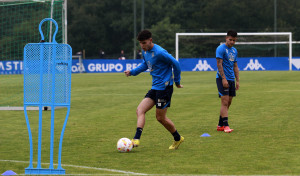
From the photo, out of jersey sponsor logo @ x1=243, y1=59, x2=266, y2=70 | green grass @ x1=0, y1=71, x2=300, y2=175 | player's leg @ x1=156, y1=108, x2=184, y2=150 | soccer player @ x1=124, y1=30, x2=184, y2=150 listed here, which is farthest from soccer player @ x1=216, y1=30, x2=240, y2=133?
jersey sponsor logo @ x1=243, y1=59, x2=266, y2=70

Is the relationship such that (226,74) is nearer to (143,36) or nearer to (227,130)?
(227,130)

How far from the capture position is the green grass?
800cm

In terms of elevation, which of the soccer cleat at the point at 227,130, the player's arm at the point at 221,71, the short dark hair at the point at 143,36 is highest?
the short dark hair at the point at 143,36

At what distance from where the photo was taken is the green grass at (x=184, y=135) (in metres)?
8.00

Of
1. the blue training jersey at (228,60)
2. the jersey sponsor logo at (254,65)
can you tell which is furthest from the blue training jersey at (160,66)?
the jersey sponsor logo at (254,65)

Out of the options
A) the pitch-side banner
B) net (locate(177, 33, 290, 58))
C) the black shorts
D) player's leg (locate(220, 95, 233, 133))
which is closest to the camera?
the black shorts

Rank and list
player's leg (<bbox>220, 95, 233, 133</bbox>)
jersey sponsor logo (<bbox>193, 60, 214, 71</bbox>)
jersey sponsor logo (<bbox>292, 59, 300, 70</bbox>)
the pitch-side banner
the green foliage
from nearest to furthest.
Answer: player's leg (<bbox>220, 95, 233, 133</bbox>) < jersey sponsor logo (<bbox>292, 59, 300, 70</bbox>) < the pitch-side banner < jersey sponsor logo (<bbox>193, 60, 214, 71</bbox>) < the green foliage

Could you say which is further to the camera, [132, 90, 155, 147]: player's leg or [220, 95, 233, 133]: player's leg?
[220, 95, 233, 133]: player's leg

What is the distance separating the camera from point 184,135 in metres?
11.2

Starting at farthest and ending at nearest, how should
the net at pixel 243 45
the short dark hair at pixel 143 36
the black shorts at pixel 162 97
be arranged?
the net at pixel 243 45
the black shorts at pixel 162 97
the short dark hair at pixel 143 36

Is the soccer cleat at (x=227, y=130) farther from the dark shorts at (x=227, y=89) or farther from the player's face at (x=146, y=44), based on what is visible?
the player's face at (x=146, y=44)

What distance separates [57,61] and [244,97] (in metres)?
13.6

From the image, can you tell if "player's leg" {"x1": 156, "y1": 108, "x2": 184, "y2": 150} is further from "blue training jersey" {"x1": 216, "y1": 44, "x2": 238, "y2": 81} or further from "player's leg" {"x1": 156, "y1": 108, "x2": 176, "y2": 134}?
"blue training jersey" {"x1": 216, "y1": 44, "x2": 238, "y2": 81}

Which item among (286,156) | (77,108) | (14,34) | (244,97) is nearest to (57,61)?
(286,156)
